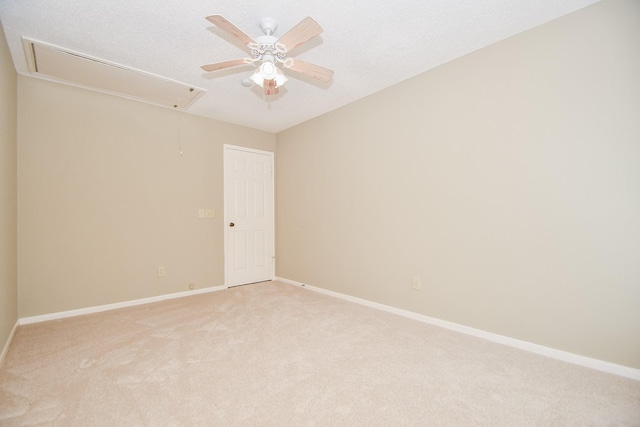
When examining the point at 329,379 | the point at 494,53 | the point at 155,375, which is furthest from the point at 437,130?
the point at 155,375

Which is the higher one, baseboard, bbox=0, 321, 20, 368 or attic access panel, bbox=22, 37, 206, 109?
attic access panel, bbox=22, 37, 206, 109

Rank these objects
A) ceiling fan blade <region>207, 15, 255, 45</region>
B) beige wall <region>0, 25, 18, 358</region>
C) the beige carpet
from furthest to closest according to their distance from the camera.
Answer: beige wall <region>0, 25, 18, 358</region> → ceiling fan blade <region>207, 15, 255, 45</region> → the beige carpet

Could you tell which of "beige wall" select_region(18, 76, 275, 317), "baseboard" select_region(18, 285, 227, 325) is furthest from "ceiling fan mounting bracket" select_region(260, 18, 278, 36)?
"baseboard" select_region(18, 285, 227, 325)

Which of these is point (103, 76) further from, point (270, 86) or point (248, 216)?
point (248, 216)

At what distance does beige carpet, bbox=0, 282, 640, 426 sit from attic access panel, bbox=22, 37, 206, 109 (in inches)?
99.1

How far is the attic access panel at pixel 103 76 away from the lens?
2.57 metres

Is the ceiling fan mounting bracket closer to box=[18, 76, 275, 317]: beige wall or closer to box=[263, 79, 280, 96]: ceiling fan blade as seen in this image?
box=[263, 79, 280, 96]: ceiling fan blade

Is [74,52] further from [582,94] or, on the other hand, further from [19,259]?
[582,94]

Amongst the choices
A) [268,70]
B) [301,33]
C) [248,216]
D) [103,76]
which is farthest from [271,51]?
[248,216]

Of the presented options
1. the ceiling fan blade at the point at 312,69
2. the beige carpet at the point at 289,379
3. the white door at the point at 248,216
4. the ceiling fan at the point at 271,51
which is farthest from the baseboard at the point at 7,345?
the ceiling fan blade at the point at 312,69

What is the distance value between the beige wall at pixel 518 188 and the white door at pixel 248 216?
176 cm

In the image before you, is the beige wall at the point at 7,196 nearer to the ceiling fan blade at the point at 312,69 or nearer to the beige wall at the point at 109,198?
the beige wall at the point at 109,198

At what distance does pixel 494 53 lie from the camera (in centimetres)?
247

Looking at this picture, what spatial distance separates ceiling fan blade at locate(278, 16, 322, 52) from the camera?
5.68ft
